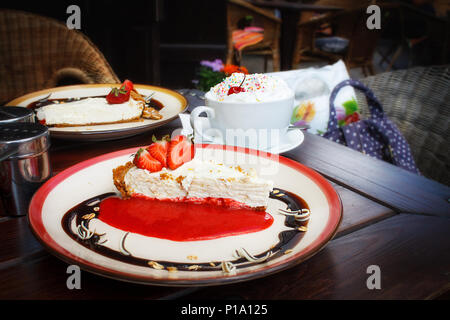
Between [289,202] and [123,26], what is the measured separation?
3030 millimetres

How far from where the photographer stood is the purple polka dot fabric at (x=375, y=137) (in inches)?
57.3

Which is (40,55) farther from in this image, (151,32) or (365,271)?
(365,271)

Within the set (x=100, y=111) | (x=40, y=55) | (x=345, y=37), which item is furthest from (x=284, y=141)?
(x=345, y=37)

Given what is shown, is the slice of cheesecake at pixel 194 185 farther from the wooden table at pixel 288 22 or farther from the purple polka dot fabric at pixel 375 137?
the wooden table at pixel 288 22

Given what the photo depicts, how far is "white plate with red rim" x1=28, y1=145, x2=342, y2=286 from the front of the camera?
0.49 m

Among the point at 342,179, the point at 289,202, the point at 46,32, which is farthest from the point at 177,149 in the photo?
the point at 46,32

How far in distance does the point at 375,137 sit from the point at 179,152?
3.33 ft

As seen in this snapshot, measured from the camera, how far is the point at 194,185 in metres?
0.75

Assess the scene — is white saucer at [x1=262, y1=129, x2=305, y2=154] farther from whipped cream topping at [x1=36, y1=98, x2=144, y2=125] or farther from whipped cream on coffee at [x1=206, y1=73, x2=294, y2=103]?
whipped cream topping at [x1=36, y1=98, x2=144, y2=125]

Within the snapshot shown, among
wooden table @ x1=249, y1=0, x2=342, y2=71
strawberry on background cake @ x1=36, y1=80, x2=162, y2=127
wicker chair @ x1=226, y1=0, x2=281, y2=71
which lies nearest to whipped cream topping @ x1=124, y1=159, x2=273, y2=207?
strawberry on background cake @ x1=36, y1=80, x2=162, y2=127

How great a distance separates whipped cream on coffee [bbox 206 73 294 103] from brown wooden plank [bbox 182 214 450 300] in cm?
43

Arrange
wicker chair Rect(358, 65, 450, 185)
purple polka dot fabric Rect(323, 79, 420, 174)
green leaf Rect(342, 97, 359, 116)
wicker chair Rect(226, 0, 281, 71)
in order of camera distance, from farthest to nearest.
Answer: wicker chair Rect(226, 0, 281, 71) → green leaf Rect(342, 97, 359, 116) → wicker chair Rect(358, 65, 450, 185) → purple polka dot fabric Rect(323, 79, 420, 174)
